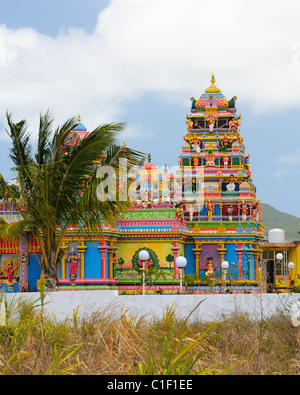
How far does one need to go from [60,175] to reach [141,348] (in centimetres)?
863

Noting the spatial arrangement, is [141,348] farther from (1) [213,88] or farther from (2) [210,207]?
(1) [213,88]

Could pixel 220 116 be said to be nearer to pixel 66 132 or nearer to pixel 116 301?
pixel 66 132

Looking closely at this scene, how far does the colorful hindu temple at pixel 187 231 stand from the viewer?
113 feet

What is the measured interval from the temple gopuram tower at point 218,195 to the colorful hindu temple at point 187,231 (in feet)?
0.18

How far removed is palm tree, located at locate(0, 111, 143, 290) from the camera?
64.6 feet

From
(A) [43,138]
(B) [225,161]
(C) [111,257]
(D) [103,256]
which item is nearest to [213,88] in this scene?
(B) [225,161]

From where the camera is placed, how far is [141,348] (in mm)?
12070

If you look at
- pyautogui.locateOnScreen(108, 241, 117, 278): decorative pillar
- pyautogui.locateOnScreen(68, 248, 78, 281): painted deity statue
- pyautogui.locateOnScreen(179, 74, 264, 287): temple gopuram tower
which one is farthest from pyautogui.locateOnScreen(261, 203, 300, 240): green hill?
pyautogui.locateOnScreen(68, 248, 78, 281): painted deity statue

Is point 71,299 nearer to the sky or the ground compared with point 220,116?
nearer to the ground

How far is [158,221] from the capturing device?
35.9 metres

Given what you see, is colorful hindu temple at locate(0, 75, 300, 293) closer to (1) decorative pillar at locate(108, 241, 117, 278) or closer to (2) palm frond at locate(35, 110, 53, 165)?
(1) decorative pillar at locate(108, 241, 117, 278)
